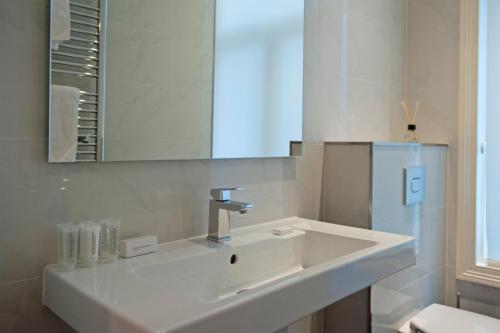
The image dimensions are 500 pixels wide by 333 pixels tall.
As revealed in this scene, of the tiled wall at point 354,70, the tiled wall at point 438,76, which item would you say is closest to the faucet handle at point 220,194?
the tiled wall at point 354,70

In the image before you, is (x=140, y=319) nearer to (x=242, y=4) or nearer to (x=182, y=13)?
(x=182, y=13)

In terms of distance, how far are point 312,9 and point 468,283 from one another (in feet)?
5.06

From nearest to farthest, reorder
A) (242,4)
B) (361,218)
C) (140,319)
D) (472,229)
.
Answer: (140,319), (242,4), (361,218), (472,229)

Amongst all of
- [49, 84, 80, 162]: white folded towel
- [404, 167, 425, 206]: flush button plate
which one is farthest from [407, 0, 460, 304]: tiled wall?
[49, 84, 80, 162]: white folded towel

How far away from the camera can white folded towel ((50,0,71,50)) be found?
3.27 feet

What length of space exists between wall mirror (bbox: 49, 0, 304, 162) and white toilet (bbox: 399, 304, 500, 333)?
910mm

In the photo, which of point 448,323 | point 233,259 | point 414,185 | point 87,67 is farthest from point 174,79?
point 448,323

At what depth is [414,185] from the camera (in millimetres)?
1913

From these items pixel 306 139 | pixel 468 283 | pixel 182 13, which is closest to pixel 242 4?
pixel 182 13

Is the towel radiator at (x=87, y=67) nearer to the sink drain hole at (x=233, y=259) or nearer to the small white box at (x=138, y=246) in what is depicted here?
the small white box at (x=138, y=246)

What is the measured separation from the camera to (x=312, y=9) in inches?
69.9

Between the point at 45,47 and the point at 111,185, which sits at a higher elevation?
the point at 45,47

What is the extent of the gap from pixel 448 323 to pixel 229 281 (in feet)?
A: 3.59

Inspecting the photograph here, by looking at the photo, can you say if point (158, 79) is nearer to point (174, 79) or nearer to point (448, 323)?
point (174, 79)
